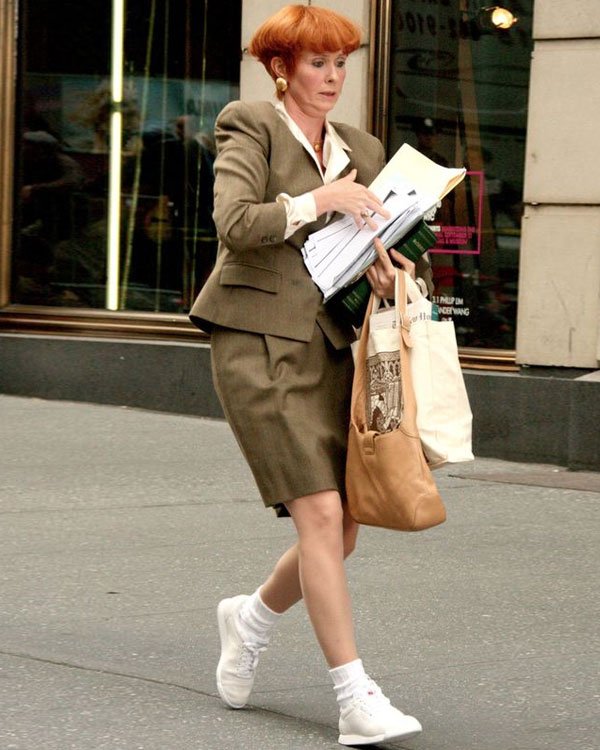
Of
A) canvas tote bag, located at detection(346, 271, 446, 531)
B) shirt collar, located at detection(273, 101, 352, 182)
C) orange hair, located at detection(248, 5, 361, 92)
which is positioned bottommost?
canvas tote bag, located at detection(346, 271, 446, 531)

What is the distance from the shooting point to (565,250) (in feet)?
30.6

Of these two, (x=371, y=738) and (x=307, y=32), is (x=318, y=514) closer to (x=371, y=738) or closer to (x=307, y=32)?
(x=371, y=738)

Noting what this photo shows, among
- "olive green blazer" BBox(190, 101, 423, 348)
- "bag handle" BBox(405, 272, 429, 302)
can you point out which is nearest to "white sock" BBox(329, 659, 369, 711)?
"olive green blazer" BBox(190, 101, 423, 348)

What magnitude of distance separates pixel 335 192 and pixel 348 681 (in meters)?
1.22

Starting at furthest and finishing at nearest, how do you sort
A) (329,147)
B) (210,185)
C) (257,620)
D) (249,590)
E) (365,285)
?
(210,185), (249,590), (257,620), (329,147), (365,285)

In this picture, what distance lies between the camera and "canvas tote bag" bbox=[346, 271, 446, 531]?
3977mm

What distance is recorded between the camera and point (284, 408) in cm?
409

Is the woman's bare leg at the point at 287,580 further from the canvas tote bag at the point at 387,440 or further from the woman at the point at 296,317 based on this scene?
the canvas tote bag at the point at 387,440

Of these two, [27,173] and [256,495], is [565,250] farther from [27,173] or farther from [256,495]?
[27,173]

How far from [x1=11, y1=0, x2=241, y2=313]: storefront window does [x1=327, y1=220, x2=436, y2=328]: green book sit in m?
7.13

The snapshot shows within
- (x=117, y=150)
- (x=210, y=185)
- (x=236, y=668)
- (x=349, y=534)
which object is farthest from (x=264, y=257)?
(x=117, y=150)

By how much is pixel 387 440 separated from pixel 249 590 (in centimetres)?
201

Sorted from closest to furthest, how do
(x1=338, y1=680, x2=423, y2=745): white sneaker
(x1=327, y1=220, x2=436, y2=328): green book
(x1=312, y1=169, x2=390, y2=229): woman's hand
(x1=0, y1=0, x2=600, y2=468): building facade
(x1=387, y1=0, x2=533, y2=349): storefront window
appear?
(x1=338, y1=680, x2=423, y2=745): white sneaker
(x1=312, y1=169, x2=390, y2=229): woman's hand
(x1=327, y1=220, x2=436, y2=328): green book
(x1=0, y1=0, x2=600, y2=468): building facade
(x1=387, y1=0, x2=533, y2=349): storefront window

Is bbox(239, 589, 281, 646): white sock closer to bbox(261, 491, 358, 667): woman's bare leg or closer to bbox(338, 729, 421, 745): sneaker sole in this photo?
bbox(261, 491, 358, 667): woman's bare leg
